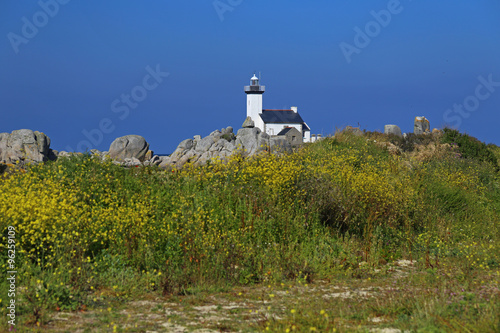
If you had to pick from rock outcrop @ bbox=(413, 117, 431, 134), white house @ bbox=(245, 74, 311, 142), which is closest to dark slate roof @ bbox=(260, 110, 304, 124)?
white house @ bbox=(245, 74, 311, 142)

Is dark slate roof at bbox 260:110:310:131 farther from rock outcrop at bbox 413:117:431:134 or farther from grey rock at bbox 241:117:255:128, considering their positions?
rock outcrop at bbox 413:117:431:134

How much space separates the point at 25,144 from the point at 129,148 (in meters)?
14.6

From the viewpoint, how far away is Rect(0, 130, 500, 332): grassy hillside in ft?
18.0

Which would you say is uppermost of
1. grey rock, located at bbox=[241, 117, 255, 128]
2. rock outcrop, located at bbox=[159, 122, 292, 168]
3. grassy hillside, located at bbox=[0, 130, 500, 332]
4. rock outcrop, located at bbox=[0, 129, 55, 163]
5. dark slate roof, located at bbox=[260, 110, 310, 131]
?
dark slate roof, located at bbox=[260, 110, 310, 131]

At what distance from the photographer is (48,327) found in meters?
4.95

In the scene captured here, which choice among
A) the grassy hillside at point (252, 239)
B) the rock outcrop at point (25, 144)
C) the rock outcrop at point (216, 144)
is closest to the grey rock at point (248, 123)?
the rock outcrop at point (216, 144)

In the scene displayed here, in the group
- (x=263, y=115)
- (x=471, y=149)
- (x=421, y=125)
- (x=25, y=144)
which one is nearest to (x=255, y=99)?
(x=263, y=115)

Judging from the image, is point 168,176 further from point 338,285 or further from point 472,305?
A: point 472,305

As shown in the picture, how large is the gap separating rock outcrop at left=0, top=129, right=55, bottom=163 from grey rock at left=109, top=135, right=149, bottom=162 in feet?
40.3

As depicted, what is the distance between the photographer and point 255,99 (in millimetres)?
76438

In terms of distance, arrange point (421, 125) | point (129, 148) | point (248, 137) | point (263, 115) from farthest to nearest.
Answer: point (263, 115) → point (129, 148) → point (248, 137) → point (421, 125)

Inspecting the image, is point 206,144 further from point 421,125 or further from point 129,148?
point 421,125

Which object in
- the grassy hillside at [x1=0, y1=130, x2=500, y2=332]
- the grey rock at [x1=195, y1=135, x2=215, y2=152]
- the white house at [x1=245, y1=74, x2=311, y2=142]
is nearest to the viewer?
the grassy hillside at [x1=0, y1=130, x2=500, y2=332]

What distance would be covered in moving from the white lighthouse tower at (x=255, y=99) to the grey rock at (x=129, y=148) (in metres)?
28.6
